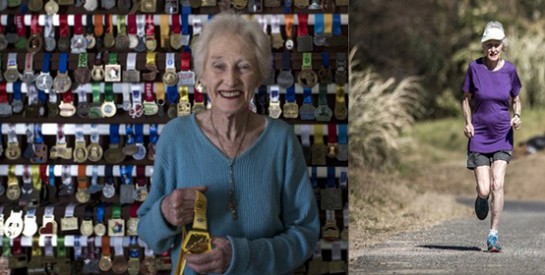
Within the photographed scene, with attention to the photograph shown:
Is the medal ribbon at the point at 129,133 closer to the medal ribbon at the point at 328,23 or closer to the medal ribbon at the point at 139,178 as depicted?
the medal ribbon at the point at 139,178

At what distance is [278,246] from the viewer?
110 inches

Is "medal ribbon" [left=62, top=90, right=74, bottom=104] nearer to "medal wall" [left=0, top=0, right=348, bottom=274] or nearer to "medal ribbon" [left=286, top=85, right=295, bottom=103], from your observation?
"medal wall" [left=0, top=0, right=348, bottom=274]

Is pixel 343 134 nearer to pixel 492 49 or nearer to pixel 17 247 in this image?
pixel 492 49

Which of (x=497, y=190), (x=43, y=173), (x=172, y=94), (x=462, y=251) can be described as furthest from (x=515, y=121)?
(x=43, y=173)

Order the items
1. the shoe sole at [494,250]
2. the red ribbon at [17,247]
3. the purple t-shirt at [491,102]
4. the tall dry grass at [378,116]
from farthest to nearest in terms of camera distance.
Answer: the tall dry grass at [378,116] → the red ribbon at [17,247] → the shoe sole at [494,250] → the purple t-shirt at [491,102]

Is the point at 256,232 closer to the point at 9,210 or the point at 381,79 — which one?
the point at 9,210

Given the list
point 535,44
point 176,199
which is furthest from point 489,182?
point 535,44

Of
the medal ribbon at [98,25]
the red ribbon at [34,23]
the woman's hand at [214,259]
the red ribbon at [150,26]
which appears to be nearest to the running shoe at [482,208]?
the woman's hand at [214,259]

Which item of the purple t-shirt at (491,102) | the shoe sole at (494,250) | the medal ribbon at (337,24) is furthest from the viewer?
the medal ribbon at (337,24)

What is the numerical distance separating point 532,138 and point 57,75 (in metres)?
1.83

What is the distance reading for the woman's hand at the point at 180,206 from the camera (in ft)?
8.87

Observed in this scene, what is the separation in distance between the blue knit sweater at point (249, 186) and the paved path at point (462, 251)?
2.83 feet

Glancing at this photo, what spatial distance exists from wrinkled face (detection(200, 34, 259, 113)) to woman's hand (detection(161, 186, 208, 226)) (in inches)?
9.7

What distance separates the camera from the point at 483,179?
11.3ft
